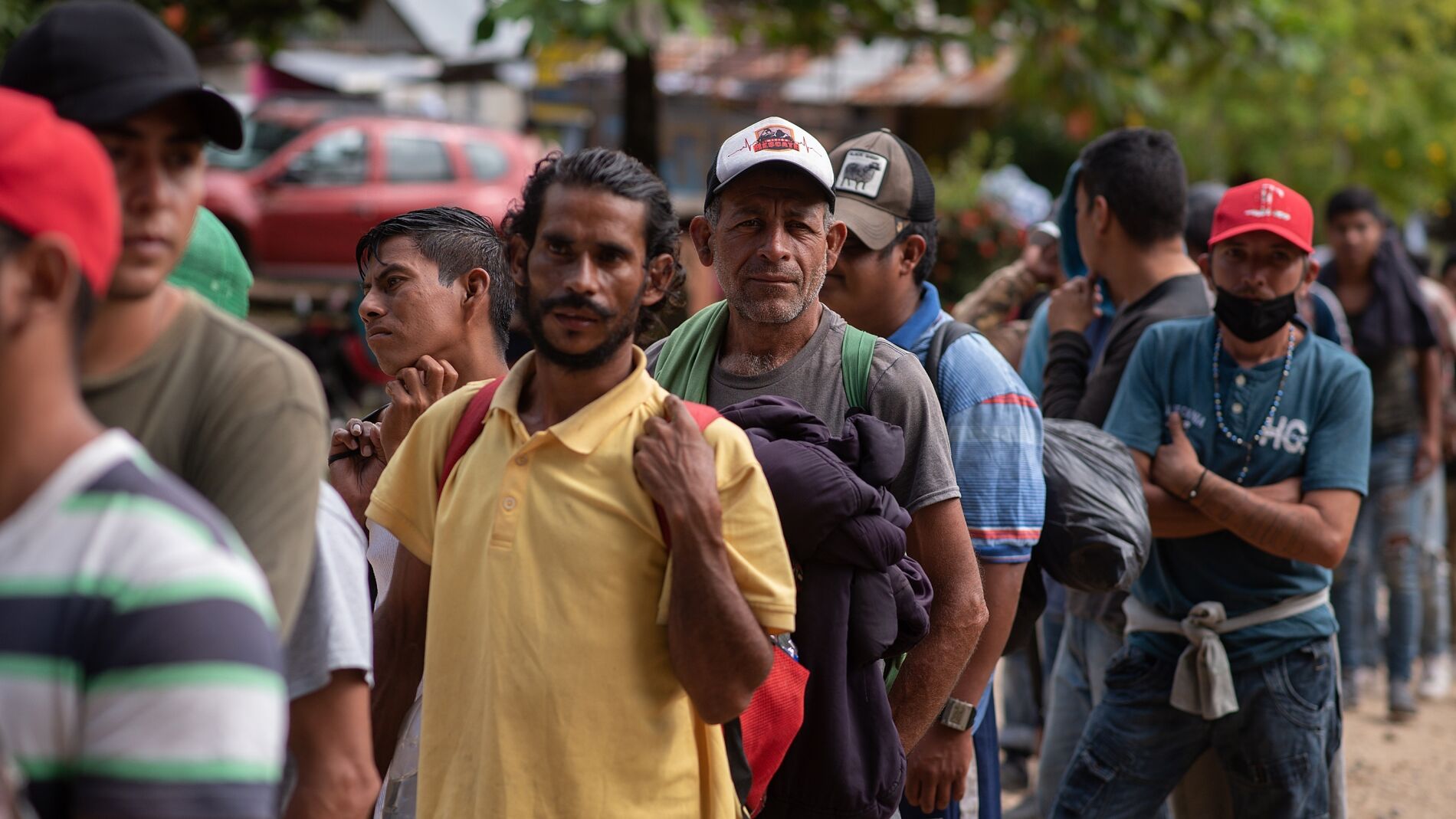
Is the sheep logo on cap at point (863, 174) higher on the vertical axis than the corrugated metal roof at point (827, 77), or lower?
lower

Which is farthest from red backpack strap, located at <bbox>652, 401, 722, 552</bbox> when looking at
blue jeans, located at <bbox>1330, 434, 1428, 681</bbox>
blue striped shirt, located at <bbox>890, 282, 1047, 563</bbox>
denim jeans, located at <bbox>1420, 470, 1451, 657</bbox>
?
denim jeans, located at <bbox>1420, 470, 1451, 657</bbox>

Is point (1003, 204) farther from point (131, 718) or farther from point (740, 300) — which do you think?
point (131, 718)

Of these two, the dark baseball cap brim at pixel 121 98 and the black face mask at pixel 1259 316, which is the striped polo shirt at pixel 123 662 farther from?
the black face mask at pixel 1259 316

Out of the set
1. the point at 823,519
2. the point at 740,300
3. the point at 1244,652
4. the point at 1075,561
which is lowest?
the point at 1244,652

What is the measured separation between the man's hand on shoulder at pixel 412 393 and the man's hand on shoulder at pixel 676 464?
0.93 metres

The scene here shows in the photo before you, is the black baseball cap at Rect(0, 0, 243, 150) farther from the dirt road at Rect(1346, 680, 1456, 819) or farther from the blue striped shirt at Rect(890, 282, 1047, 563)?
the dirt road at Rect(1346, 680, 1456, 819)

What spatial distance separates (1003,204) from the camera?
12.1 m

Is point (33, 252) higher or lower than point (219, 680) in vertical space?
higher

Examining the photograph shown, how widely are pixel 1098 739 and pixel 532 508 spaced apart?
8.08ft

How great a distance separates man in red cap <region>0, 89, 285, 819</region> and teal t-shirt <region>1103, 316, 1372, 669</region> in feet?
10.3

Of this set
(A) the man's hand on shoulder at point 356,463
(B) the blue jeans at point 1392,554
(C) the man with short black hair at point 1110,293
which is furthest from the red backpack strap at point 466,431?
(B) the blue jeans at point 1392,554

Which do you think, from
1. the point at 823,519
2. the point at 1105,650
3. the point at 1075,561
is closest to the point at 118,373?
the point at 823,519

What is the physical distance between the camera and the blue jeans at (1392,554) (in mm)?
7461

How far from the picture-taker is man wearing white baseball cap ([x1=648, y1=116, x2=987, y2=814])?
119 inches
